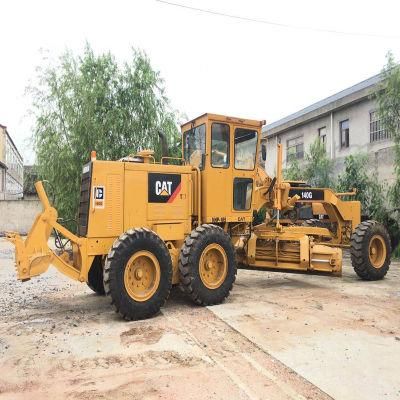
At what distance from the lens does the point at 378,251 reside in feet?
33.8

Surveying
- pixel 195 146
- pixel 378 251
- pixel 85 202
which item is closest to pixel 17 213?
pixel 195 146

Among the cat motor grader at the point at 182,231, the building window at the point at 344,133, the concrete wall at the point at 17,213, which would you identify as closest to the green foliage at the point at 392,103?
the cat motor grader at the point at 182,231

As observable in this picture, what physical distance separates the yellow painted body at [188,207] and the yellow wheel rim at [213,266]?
17.0 inches

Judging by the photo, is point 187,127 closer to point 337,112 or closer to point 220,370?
point 220,370

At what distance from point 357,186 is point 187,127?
352 inches

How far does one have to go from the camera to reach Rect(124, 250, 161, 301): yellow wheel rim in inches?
267

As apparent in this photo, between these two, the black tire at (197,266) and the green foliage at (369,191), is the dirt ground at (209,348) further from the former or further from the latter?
the green foliage at (369,191)

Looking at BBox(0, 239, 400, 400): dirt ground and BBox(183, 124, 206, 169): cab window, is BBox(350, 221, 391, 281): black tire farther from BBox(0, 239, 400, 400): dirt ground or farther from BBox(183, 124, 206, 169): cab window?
BBox(183, 124, 206, 169): cab window

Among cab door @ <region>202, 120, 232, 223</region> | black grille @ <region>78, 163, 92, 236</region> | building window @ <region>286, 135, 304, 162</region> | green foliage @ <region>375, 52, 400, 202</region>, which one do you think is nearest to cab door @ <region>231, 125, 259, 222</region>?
cab door @ <region>202, 120, 232, 223</region>

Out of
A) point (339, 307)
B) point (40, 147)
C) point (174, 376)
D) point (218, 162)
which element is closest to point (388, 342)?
point (339, 307)

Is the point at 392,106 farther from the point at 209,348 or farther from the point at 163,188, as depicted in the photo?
the point at 209,348

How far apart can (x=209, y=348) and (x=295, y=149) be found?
19.8 meters

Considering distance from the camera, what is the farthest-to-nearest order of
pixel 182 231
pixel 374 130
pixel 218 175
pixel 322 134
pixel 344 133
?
1. pixel 322 134
2. pixel 344 133
3. pixel 374 130
4. pixel 218 175
5. pixel 182 231

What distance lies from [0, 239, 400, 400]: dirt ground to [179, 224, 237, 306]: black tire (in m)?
0.22
